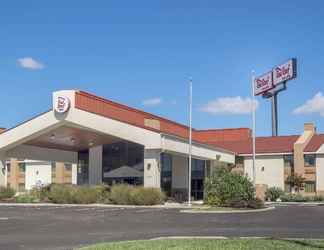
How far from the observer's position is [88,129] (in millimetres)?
43625

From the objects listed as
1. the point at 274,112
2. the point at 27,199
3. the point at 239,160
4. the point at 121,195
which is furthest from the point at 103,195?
the point at 274,112

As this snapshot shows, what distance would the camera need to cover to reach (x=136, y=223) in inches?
890

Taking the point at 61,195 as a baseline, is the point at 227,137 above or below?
above

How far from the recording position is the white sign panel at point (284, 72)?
68.2m

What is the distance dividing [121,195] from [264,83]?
36509 mm

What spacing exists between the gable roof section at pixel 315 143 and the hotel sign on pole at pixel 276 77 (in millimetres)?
9857

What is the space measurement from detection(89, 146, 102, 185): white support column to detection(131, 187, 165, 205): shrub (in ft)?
54.0

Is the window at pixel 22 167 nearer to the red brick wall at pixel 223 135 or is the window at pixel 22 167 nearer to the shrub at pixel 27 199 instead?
the red brick wall at pixel 223 135

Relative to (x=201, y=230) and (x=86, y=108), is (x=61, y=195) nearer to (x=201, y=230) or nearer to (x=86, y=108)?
(x=86, y=108)

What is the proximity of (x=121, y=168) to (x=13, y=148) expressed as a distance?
9.76 meters

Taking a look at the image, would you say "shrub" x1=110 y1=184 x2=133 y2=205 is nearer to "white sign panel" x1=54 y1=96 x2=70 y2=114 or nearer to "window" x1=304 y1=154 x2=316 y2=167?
"white sign panel" x1=54 y1=96 x2=70 y2=114

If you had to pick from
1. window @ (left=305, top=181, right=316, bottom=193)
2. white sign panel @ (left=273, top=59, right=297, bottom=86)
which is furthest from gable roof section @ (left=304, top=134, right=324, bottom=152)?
white sign panel @ (left=273, top=59, right=297, bottom=86)

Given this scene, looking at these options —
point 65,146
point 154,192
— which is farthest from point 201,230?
point 65,146

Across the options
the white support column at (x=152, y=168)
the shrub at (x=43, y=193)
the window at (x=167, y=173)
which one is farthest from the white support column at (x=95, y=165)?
the white support column at (x=152, y=168)
